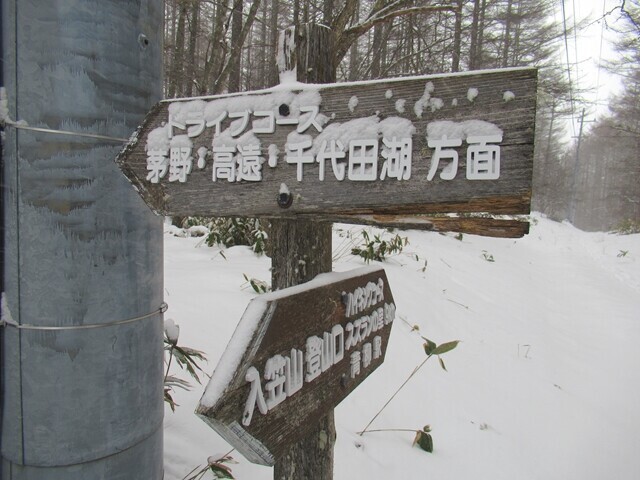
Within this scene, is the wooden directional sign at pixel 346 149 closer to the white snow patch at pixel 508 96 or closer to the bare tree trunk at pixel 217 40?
the white snow patch at pixel 508 96

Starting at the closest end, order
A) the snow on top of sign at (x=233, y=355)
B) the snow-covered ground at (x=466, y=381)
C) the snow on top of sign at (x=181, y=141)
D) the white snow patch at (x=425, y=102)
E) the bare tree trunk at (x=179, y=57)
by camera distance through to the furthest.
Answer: the snow on top of sign at (x=233, y=355) → the white snow patch at (x=425, y=102) → the snow on top of sign at (x=181, y=141) → the snow-covered ground at (x=466, y=381) → the bare tree trunk at (x=179, y=57)

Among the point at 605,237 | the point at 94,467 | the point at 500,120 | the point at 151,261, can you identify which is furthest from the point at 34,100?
the point at 605,237

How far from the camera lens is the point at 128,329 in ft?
3.56

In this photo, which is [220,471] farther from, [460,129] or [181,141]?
[460,129]

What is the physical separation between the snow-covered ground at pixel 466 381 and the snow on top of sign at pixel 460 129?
1.59 m

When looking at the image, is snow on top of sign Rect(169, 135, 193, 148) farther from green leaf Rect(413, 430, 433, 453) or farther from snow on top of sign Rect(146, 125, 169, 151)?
green leaf Rect(413, 430, 433, 453)

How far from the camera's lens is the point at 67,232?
100 centimetres

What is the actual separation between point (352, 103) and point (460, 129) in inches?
8.8

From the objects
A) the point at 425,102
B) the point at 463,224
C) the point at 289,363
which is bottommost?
the point at 289,363

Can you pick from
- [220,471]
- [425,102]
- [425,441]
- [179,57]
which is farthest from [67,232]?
[179,57]

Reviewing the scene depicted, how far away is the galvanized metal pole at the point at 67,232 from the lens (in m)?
0.98

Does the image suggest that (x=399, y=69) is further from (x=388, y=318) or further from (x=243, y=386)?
(x=243, y=386)

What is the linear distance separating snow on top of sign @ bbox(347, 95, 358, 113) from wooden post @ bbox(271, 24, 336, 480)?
261mm

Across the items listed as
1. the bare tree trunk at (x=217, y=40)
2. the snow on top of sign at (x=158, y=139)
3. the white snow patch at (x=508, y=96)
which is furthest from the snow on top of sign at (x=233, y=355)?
the bare tree trunk at (x=217, y=40)
